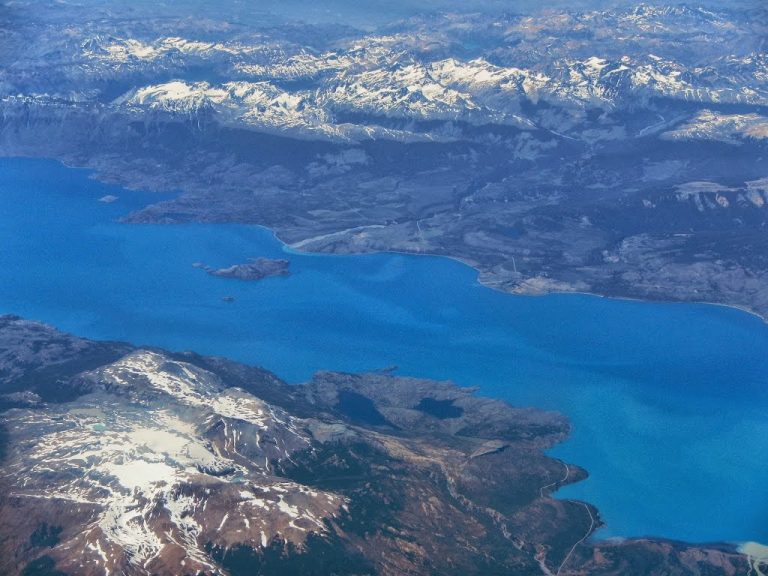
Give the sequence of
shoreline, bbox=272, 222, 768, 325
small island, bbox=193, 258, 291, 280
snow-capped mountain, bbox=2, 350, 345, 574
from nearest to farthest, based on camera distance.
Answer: snow-capped mountain, bbox=2, 350, 345, 574, shoreline, bbox=272, 222, 768, 325, small island, bbox=193, 258, 291, 280

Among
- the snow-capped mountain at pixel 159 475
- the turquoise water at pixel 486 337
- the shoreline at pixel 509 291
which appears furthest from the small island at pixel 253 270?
the snow-capped mountain at pixel 159 475

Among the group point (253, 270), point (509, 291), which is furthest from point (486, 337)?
Result: point (253, 270)

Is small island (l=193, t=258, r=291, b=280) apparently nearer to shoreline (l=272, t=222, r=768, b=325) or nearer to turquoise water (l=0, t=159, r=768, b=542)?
turquoise water (l=0, t=159, r=768, b=542)

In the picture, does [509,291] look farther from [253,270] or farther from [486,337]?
[253,270]

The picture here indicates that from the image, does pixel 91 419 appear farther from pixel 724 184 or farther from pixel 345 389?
pixel 724 184

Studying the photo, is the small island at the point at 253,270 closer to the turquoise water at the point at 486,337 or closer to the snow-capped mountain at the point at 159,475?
the turquoise water at the point at 486,337

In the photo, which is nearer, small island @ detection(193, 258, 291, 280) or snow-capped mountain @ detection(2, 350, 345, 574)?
snow-capped mountain @ detection(2, 350, 345, 574)

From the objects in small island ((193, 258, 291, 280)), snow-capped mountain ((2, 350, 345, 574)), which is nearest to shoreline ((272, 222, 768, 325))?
small island ((193, 258, 291, 280))

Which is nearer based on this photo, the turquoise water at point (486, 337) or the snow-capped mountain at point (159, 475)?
the snow-capped mountain at point (159, 475)
